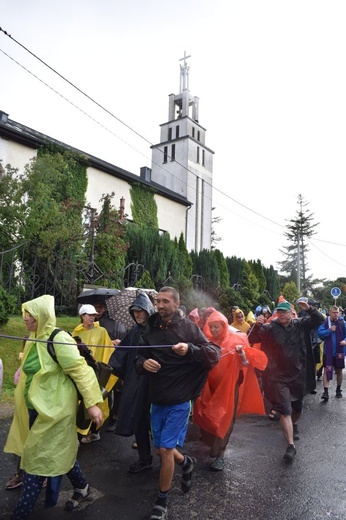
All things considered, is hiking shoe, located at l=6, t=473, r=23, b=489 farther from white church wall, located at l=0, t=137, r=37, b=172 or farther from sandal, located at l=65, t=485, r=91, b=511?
white church wall, located at l=0, t=137, r=37, b=172

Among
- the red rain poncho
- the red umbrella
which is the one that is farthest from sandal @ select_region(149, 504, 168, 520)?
the red umbrella

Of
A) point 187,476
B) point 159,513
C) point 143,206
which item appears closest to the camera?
point 159,513

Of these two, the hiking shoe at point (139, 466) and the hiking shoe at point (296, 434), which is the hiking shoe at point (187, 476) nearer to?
the hiking shoe at point (139, 466)

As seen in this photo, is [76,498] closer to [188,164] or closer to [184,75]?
[188,164]

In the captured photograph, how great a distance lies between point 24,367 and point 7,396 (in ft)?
13.6

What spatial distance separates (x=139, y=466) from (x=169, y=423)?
1239 millimetres

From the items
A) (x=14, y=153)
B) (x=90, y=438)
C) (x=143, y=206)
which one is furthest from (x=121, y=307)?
(x=143, y=206)

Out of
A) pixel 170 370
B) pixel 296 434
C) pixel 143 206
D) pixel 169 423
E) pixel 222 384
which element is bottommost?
pixel 296 434

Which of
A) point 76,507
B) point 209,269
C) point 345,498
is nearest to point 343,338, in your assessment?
point 345,498

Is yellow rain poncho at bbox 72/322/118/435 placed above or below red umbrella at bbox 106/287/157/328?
below

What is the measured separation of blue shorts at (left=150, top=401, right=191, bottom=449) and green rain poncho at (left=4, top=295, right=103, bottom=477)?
62 cm

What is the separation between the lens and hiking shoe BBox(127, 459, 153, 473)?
421 centimetres

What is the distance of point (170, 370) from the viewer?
136 inches

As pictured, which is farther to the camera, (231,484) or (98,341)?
(98,341)
